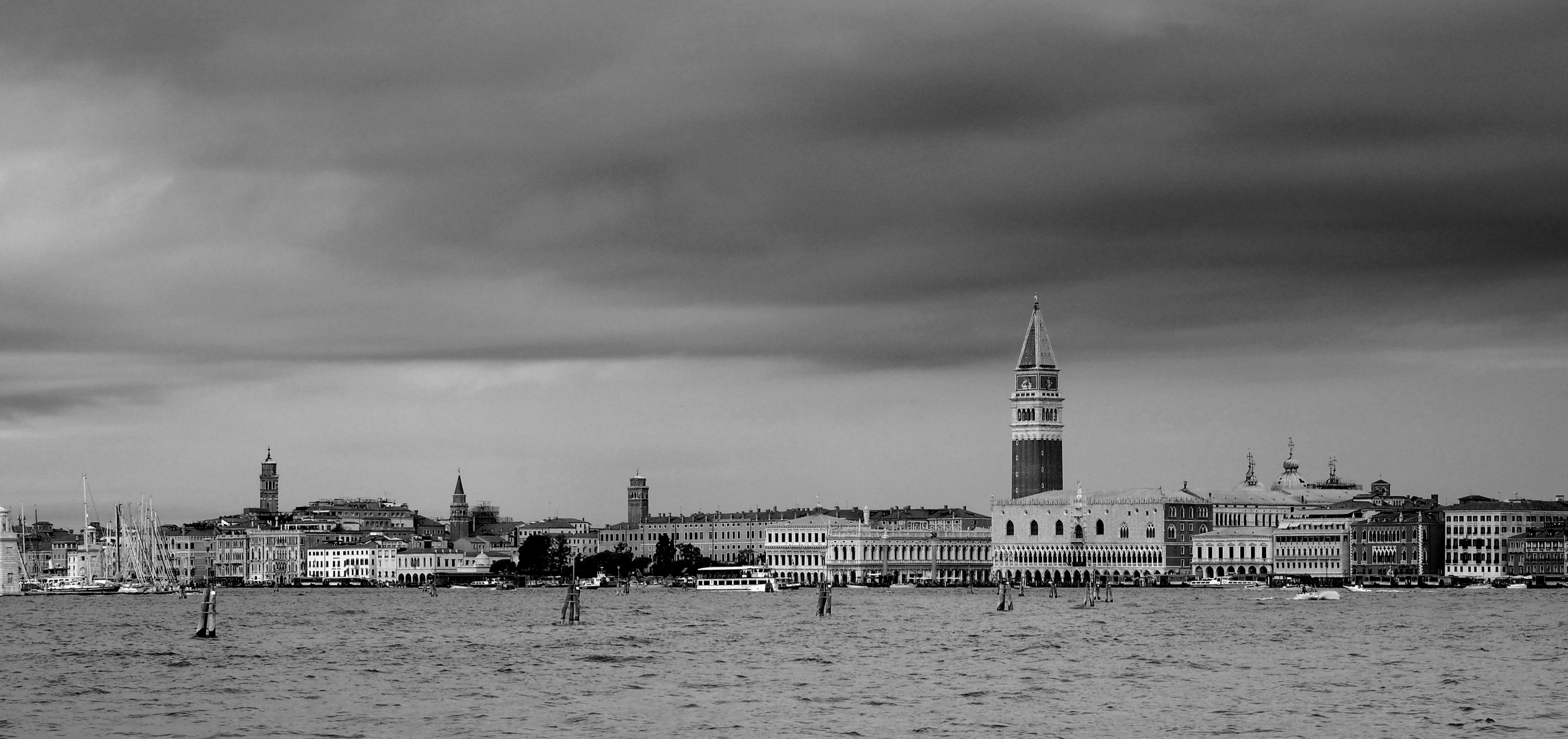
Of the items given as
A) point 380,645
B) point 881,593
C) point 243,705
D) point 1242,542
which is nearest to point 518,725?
point 243,705

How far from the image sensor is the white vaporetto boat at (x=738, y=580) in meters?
162

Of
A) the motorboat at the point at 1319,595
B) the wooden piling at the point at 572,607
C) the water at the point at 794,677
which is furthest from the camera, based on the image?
the motorboat at the point at 1319,595

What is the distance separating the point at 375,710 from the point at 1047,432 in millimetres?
155425

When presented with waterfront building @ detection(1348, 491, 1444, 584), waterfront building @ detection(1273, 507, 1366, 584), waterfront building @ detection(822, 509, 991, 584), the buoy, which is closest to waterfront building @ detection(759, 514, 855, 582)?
waterfront building @ detection(822, 509, 991, 584)

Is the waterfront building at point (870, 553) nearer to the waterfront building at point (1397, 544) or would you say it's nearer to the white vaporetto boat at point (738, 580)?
the white vaporetto boat at point (738, 580)

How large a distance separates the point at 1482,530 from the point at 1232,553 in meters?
17.6

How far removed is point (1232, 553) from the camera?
181 metres

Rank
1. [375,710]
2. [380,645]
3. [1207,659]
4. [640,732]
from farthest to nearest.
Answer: [380,645]
[1207,659]
[375,710]
[640,732]

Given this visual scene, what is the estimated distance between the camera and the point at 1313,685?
4472cm

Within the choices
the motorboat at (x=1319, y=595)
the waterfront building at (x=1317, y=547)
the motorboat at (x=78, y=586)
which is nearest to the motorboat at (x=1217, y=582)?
the waterfront building at (x=1317, y=547)

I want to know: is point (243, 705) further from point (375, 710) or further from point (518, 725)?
point (518, 725)

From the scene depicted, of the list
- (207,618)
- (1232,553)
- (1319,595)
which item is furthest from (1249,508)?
(207,618)

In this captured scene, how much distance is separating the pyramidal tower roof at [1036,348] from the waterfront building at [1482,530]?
1247 inches

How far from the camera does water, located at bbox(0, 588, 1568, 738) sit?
36.9 meters
